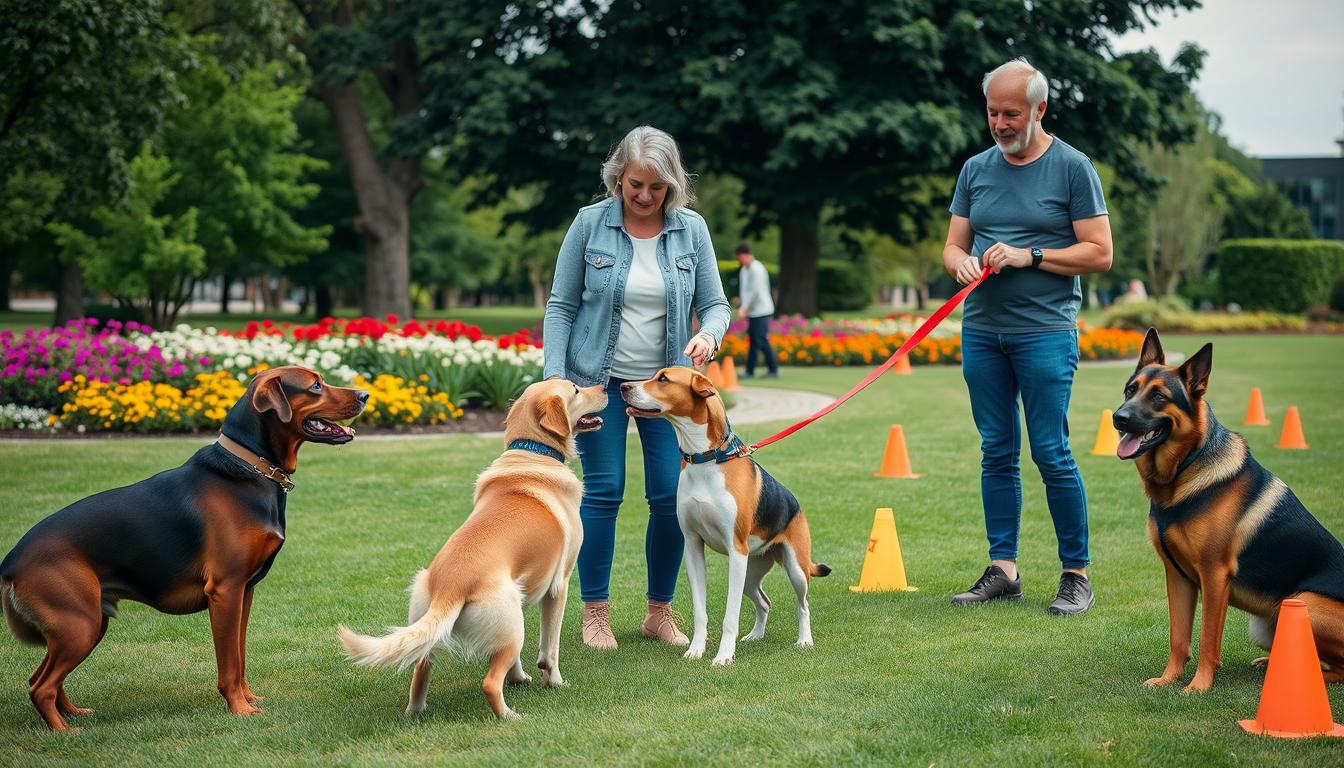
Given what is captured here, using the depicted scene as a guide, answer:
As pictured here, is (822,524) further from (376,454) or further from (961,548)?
(376,454)

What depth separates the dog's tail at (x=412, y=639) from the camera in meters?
4.02

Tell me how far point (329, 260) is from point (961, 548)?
132ft

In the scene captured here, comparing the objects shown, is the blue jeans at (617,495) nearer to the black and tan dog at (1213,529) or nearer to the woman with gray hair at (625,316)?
the woman with gray hair at (625,316)

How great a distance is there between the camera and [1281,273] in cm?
4834

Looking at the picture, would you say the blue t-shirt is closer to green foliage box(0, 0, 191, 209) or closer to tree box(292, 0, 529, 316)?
green foliage box(0, 0, 191, 209)

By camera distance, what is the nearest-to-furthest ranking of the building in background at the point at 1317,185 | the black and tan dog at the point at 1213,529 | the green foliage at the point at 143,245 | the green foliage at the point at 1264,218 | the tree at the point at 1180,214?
the black and tan dog at the point at 1213,529
the green foliage at the point at 143,245
the tree at the point at 1180,214
the green foliage at the point at 1264,218
the building in background at the point at 1317,185

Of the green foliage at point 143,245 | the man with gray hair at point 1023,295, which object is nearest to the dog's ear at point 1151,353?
the man with gray hair at point 1023,295

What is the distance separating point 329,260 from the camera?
44969 mm

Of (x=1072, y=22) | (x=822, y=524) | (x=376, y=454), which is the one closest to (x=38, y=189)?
(x=376, y=454)

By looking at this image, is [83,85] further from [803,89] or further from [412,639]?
[803,89]

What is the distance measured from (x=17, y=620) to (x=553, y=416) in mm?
2173

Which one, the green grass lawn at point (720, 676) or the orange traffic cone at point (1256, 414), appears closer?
the green grass lawn at point (720, 676)

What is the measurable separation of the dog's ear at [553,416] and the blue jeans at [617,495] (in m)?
0.59

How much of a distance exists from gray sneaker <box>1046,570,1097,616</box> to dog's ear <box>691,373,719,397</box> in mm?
2316
